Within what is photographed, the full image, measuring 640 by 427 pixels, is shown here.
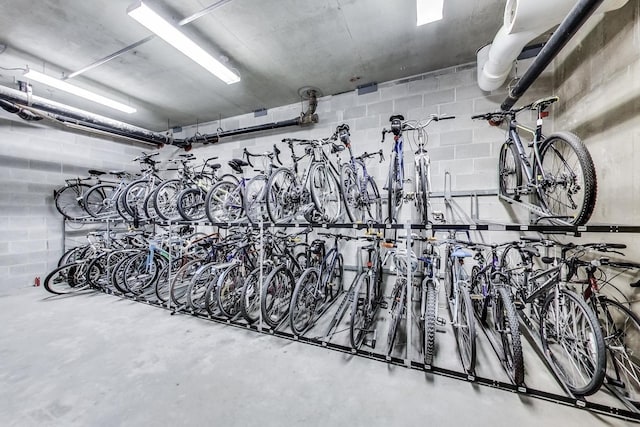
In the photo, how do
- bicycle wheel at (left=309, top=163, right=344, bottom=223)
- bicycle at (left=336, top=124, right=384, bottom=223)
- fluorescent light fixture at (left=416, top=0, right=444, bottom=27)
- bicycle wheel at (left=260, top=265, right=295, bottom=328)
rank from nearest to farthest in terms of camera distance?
fluorescent light fixture at (left=416, top=0, right=444, bottom=27) → bicycle wheel at (left=260, top=265, right=295, bottom=328) → bicycle wheel at (left=309, top=163, right=344, bottom=223) → bicycle at (left=336, top=124, right=384, bottom=223)

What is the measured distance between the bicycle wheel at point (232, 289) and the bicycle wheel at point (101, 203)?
119 inches

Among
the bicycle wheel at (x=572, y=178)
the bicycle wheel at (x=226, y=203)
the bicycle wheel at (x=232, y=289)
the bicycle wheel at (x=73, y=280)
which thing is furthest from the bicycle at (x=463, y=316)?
the bicycle wheel at (x=73, y=280)

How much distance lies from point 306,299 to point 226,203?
1.75 m

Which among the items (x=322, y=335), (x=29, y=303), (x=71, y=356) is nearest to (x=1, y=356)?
(x=71, y=356)

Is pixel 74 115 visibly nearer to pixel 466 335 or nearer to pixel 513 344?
pixel 466 335

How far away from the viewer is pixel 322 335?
2498 mm

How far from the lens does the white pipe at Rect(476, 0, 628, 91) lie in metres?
1.89

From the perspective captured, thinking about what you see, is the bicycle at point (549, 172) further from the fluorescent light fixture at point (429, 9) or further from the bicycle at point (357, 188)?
the bicycle at point (357, 188)

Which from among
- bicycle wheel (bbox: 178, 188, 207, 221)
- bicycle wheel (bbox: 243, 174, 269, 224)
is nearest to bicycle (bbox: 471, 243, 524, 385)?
bicycle wheel (bbox: 243, 174, 269, 224)

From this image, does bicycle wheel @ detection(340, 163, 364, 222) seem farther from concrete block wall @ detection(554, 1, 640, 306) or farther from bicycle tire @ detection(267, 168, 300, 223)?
concrete block wall @ detection(554, 1, 640, 306)

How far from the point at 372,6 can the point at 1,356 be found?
15.6 feet

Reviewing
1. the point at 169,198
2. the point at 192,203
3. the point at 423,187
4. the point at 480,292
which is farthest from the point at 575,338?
the point at 169,198

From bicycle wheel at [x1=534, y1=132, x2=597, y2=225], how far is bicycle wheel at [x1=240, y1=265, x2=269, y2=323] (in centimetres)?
270

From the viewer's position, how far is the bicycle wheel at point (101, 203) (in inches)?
176
